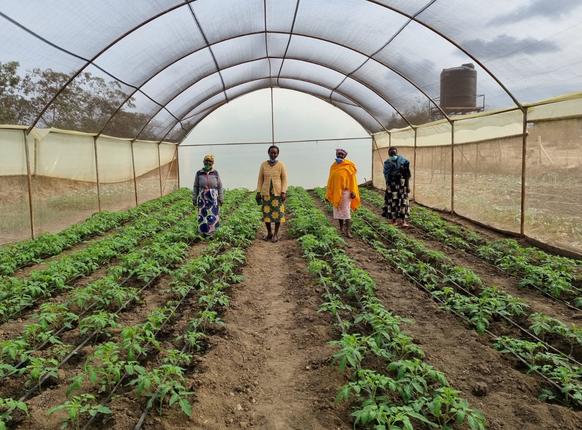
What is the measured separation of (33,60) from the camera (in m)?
8.19

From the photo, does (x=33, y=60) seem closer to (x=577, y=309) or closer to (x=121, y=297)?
(x=121, y=297)

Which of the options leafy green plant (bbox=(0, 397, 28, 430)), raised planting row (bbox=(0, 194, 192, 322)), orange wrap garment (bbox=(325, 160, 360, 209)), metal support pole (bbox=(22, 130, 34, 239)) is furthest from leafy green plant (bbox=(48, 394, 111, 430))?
metal support pole (bbox=(22, 130, 34, 239))

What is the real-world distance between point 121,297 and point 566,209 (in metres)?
6.40

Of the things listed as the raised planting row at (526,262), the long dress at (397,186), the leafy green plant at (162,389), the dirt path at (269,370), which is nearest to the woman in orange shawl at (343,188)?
the long dress at (397,186)

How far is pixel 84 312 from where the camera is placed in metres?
Answer: 4.99

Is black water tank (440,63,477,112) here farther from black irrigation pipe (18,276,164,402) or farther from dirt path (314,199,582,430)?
black irrigation pipe (18,276,164,402)

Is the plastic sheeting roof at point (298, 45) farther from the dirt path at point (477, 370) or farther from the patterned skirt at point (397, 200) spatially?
the dirt path at point (477, 370)

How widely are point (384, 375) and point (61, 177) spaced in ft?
31.9

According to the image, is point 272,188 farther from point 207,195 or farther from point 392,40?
point 392,40

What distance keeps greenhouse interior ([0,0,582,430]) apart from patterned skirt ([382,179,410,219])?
0.22 feet

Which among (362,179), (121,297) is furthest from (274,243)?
(362,179)

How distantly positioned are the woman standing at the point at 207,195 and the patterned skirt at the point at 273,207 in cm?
82

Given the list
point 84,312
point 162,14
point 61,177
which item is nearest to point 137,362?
point 84,312

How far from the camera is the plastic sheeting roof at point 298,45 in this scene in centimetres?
732
